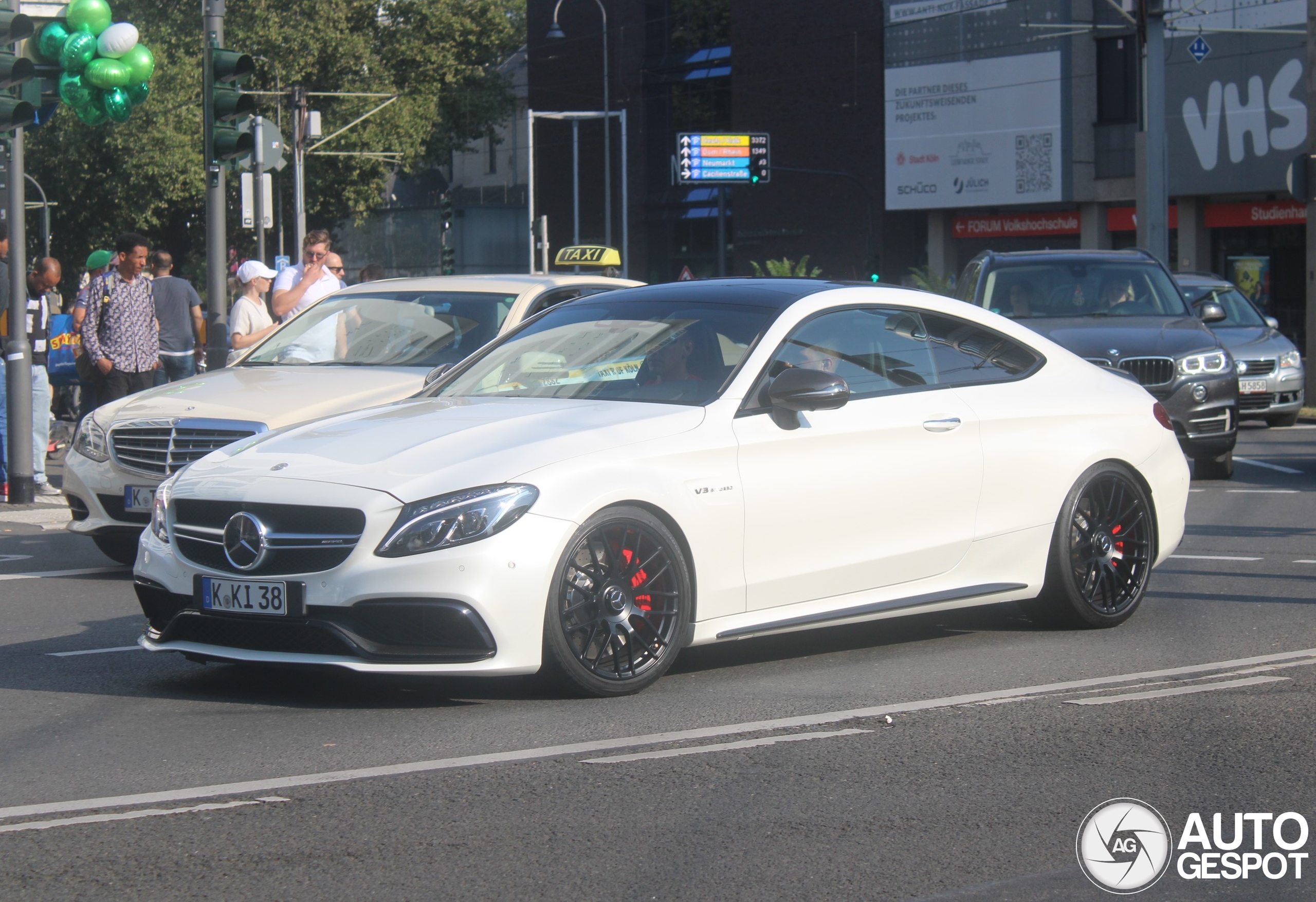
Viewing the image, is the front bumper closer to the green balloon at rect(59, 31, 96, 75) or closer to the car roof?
the car roof

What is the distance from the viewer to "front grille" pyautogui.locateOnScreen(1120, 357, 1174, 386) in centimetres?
1338

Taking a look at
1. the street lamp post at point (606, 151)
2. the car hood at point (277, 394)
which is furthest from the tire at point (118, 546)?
the street lamp post at point (606, 151)

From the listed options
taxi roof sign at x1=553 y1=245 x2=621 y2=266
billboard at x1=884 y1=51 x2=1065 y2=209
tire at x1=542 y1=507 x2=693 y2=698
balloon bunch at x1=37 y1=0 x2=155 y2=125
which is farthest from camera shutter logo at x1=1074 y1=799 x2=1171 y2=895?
taxi roof sign at x1=553 y1=245 x2=621 y2=266

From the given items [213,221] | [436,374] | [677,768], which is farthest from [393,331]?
[677,768]

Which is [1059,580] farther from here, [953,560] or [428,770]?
[428,770]

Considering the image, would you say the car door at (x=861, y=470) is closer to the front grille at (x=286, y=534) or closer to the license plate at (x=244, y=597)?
the front grille at (x=286, y=534)

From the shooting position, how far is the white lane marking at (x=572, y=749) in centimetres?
480

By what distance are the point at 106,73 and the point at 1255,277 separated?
31.0 m

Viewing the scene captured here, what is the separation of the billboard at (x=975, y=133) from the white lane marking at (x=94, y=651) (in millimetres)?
39922

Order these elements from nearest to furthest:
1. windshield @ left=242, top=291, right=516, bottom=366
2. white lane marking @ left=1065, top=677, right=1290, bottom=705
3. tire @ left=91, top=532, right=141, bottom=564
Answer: white lane marking @ left=1065, top=677, right=1290, bottom=705 < tire @ left=91, top=532, right=141, bottom=564 < windshield @ left=242, top=291, right=516, bottom=366

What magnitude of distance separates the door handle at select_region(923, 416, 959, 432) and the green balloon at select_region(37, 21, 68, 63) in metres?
11.0

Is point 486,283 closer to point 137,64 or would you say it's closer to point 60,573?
point 60,573

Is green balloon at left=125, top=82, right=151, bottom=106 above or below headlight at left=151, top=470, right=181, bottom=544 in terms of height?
above

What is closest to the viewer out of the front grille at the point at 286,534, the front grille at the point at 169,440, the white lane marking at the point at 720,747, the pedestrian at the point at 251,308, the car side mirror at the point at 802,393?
the white lane marking at the point at 720,747
